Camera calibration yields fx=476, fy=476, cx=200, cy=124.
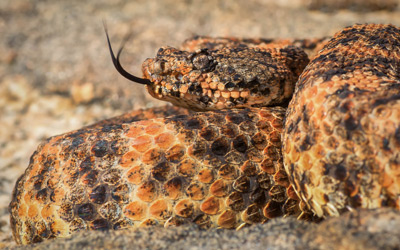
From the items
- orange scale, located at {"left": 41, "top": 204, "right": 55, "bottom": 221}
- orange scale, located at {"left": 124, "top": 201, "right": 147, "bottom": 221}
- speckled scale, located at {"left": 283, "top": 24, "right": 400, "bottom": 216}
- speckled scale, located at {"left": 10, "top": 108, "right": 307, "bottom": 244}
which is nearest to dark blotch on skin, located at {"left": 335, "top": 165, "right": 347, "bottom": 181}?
speckled scale, located at {"left": 283, "top": 24, "right": 400, "bottom": 216}

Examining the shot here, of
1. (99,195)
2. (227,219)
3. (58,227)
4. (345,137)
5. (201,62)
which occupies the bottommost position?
(58,227)

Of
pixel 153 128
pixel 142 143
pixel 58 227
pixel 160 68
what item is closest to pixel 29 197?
pixel 58 227

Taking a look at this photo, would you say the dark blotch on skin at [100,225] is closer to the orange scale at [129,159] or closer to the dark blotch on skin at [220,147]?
the orange scale at [129,159]

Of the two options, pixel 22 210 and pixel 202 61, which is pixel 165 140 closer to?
pixel 202 61

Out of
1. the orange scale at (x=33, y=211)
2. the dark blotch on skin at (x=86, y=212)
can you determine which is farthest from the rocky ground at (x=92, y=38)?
the dark blotch on skin at (x=86, y=212)

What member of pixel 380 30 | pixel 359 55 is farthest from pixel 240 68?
pixel 380 30
